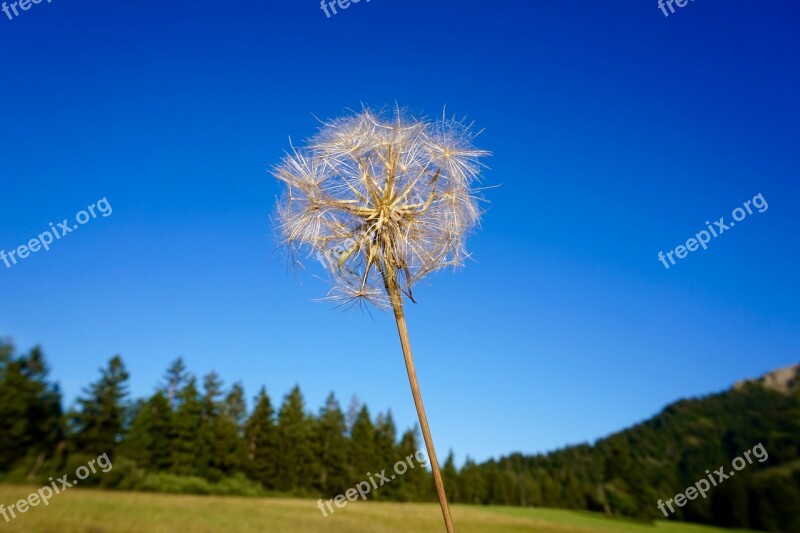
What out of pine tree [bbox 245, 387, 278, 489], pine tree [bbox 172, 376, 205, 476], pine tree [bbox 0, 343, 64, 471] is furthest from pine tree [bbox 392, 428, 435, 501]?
pine tree [bbox 0, 343, 64, 471]

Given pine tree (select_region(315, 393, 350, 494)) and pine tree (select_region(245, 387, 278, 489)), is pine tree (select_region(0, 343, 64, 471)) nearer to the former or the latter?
pine tree (select_region(245, 387, 278, 489))

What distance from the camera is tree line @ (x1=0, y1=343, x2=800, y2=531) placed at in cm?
4938

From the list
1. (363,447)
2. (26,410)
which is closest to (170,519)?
(26,410)

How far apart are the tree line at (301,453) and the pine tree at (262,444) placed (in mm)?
180

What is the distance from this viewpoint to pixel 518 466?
16225 centimetres

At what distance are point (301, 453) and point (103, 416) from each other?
1141 inches

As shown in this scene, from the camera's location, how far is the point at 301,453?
74.4m

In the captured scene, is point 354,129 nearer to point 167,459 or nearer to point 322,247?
point 322,247

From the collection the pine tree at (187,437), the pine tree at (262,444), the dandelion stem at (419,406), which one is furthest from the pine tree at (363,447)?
the dandelion stem at (419,406)

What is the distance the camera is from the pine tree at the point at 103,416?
54312 mm

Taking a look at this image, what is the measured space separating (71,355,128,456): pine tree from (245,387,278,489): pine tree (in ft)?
62.0

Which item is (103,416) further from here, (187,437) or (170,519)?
(170,519)

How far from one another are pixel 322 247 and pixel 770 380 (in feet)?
724

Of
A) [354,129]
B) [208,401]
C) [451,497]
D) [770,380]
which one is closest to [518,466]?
[451,497]
